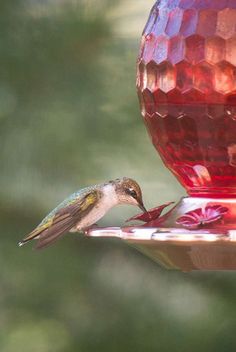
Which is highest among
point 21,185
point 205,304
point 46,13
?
point 46,13

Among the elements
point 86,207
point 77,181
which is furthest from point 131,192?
point 77,181

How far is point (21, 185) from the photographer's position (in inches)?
152

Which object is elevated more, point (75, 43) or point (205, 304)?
point (75, 43)

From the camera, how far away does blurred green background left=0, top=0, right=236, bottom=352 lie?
3801 mm

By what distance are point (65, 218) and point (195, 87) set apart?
0.58 meters

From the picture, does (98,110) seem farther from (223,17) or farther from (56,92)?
(223,17)

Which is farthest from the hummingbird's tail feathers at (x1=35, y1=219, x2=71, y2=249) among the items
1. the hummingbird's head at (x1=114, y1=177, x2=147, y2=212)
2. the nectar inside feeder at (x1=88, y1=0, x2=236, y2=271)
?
the nectar inside feeder at (x1=88, y1=0, x2=236, y2=271)

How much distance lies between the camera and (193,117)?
205 cm

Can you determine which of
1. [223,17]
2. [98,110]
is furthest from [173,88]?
[98,110]

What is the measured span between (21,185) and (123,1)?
63 cm

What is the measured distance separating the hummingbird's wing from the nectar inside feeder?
0.32 meters

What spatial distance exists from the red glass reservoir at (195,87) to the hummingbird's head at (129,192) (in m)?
0.35

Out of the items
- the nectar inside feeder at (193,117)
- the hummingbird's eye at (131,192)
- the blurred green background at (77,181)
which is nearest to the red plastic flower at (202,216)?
the nectar inside feeder at (193,117)

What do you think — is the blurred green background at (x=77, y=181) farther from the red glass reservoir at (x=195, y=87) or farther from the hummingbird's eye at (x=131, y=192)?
the red glass reservoir at (x=195, y=87)
